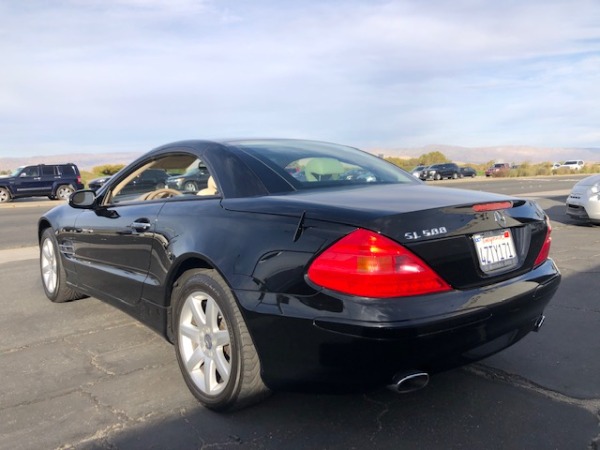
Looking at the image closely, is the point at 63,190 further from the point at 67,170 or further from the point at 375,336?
the point at 375,336

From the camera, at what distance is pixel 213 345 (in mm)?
3064

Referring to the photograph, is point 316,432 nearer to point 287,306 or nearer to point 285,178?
point 287,306

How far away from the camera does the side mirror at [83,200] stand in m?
4.45

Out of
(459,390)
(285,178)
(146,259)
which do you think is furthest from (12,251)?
(459,390)

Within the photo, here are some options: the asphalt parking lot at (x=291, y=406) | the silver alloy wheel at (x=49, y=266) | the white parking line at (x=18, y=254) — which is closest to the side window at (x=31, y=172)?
the white parking line at (x=18, y=254)

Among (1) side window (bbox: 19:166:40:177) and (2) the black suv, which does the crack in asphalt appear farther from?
(1) side window (bbox: 19:166:40:177)

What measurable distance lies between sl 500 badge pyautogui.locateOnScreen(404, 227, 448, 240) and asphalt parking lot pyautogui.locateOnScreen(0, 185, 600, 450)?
1000 mm

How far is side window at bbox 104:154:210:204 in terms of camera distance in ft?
12.4

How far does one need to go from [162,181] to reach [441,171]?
4895 centimetres

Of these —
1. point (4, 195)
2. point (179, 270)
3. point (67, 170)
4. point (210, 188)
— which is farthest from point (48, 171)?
point (179, 270)

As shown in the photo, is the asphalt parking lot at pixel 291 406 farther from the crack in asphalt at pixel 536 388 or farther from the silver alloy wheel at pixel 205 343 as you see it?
the silver alloy wheel at pixel 205 343

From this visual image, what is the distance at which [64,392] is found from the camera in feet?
11.1

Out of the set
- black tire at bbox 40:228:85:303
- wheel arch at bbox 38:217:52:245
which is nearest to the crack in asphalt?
black tire at bbox 40:228:85:303

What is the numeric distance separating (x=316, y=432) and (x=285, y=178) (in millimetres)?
1386
